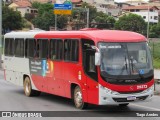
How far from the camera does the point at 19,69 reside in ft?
62.3

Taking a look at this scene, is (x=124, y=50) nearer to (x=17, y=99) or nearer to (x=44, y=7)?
(x=17, y=99)

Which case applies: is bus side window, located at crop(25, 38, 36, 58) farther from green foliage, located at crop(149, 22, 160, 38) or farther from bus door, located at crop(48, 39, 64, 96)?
green foliage, located at crop(149, 22, 160, 38)

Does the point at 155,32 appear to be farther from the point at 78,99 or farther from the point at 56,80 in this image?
the point at 78,99

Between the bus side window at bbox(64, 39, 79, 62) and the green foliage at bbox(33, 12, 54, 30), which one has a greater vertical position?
the bus side window at bbox(64, 39, 79, 62)

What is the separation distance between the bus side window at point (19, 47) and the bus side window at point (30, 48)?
44 cm

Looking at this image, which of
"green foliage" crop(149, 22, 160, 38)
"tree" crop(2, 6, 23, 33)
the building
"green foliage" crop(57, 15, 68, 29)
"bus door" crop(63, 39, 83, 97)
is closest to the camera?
"bus door" crop(63, 39, 83, 97)

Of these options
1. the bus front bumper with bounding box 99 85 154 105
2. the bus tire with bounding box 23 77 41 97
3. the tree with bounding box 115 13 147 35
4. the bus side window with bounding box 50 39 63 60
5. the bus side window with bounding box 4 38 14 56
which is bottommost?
the tree with bounding box 115 13 147 35

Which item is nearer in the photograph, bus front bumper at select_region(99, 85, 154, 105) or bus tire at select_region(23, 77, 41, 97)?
bus front bumper at select_region(99, 85, 154, 105)

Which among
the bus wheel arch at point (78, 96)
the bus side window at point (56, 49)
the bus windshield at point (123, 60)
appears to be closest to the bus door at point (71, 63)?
the bus wheel arch at point (78, 96)

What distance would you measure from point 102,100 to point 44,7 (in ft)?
396

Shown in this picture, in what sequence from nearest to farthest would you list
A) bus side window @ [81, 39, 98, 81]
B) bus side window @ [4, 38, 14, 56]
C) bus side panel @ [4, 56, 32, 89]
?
bus side window @ [81, 39, 98, 81], bus side panel @ [4, 56, 32, 89], bus side window @ [4, 38, 14, 56]

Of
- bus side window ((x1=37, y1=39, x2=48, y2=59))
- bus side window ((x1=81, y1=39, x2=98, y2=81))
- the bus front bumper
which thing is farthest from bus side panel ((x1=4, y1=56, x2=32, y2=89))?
the bus front bumper

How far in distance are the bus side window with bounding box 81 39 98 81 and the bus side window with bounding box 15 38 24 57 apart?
5.38 m

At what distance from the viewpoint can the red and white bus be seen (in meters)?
12.8
